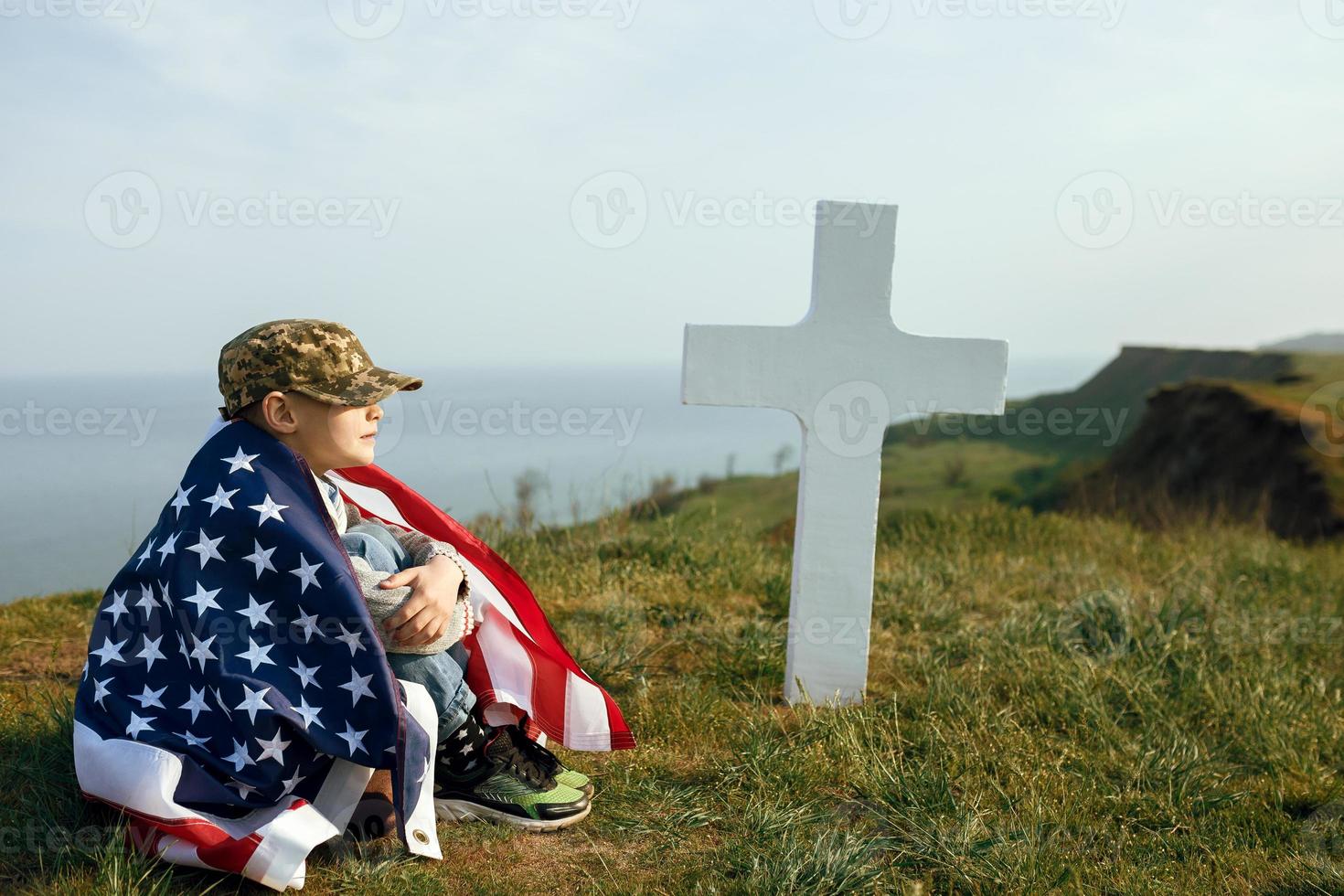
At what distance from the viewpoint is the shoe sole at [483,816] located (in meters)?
2.74

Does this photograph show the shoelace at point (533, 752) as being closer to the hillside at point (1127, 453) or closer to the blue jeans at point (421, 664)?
the blue jeans at point (421, 664)

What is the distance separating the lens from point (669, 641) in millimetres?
4105

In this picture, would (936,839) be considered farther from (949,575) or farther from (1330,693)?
(949,575)

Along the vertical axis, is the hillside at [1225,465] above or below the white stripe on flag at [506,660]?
below

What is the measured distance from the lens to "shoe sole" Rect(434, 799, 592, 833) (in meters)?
2.74

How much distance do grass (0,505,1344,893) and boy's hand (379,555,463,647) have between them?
0.56m

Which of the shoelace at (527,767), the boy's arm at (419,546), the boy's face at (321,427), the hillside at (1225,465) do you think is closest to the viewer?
the boy's face at (321,427)

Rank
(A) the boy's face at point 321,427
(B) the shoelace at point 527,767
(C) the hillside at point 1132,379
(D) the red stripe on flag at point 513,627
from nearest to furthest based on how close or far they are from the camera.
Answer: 1. (A) the boy's face at point 321,427
2. (B) the shoelace at point 527,767
3. (D) the red stripe on flag at point 513,627
4. (C) the hillside at point 1132,379

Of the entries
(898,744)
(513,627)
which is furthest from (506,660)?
(898,744)

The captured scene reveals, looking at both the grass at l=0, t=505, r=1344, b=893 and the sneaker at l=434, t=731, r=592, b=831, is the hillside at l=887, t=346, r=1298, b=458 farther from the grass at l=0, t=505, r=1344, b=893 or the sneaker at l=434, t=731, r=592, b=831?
the sneaker at l=434, t=731, r=592, b=831

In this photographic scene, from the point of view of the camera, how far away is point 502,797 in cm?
275

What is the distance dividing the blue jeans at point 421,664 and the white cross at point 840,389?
50.9 inches

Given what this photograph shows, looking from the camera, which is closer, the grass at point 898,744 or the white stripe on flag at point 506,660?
the grass at point 898,744

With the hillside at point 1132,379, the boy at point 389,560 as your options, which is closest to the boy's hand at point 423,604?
the boy at point 389,560
